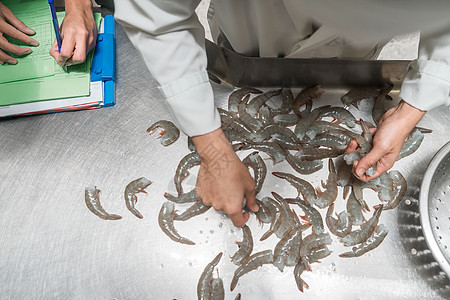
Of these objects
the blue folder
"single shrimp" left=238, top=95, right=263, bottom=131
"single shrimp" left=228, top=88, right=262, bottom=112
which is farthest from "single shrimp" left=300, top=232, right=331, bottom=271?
the blue folder

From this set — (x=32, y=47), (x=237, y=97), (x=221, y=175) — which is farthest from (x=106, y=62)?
(x=221, y=175)

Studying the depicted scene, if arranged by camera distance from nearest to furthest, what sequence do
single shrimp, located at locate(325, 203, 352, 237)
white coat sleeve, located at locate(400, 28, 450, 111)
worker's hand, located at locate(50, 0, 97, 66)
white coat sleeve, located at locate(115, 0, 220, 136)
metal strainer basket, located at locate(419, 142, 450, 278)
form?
Result: white coat sleeve, located at locate(115, 0, 220, 136), white coat sleeve, located at locate(400, 28, 450, 111), metal strainer basket, located at locate(419, 142, 450, 278), single shrimp, located at locate(325, 203, 352, 237), worker's hand, located at locate(50, 0, 97, 66)

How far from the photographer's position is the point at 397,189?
Answer: 1.29 metres

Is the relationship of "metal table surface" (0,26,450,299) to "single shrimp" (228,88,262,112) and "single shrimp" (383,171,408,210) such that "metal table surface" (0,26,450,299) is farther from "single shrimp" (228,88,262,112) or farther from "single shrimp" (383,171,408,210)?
"single shrimp" (228,88,262,112)

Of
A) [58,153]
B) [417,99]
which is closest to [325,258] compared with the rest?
[417,99]

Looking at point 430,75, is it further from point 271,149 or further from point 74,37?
point 74,37

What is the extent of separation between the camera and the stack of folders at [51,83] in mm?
1400

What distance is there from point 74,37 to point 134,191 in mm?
644

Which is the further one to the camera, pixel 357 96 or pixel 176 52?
pixel 357 96

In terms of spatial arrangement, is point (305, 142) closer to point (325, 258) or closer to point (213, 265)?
point (325, 258)

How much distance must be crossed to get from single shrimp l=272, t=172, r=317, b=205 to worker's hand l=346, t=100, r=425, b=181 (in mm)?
179

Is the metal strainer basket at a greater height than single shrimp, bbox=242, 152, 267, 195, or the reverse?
the metal strainer basket

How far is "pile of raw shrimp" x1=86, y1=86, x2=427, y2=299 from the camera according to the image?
1225 mm

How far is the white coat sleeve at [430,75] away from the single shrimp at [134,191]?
0.92 meters
